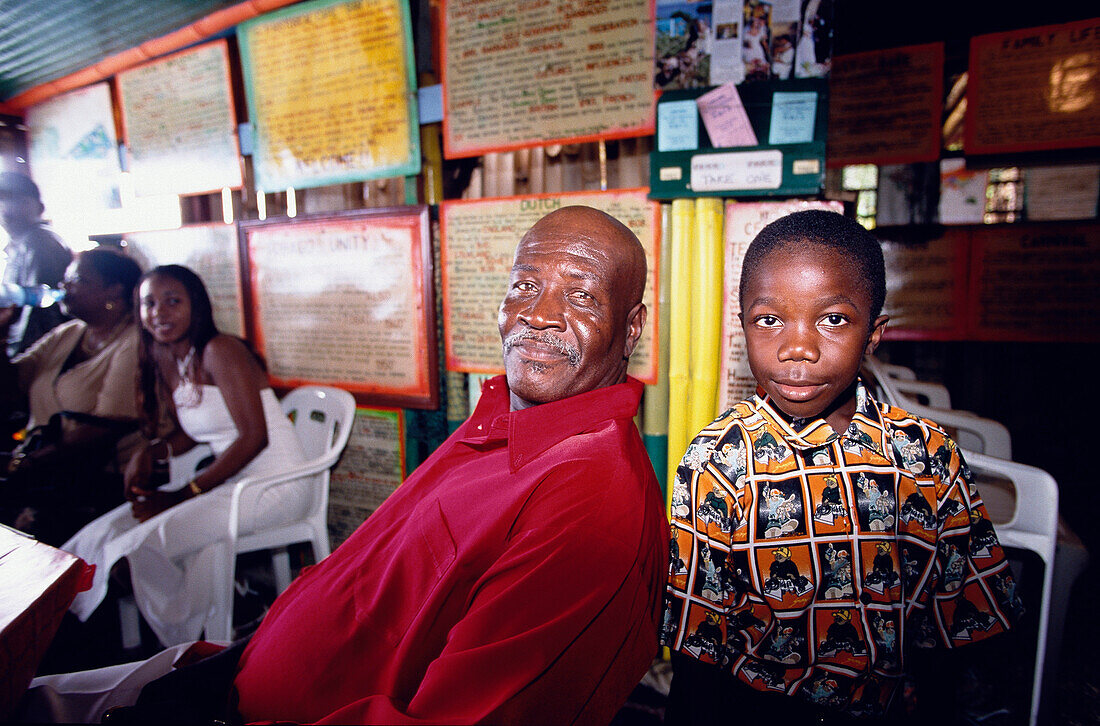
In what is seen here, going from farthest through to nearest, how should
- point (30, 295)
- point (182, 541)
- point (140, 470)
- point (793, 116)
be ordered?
point (30, 295)
point (140, 470)
point (182, 541)
point (793, 116)

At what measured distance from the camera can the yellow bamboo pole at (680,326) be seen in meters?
2.22

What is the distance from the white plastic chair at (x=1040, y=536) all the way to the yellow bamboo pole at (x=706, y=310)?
0.97 m

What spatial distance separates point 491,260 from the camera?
2684mm

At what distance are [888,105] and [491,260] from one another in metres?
3.17

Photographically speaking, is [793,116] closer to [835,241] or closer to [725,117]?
[725,117]

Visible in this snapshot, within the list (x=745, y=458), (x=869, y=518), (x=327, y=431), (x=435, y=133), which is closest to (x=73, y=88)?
(x=435, y=133)

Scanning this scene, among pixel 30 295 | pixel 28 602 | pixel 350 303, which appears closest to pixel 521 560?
pixel 28 602

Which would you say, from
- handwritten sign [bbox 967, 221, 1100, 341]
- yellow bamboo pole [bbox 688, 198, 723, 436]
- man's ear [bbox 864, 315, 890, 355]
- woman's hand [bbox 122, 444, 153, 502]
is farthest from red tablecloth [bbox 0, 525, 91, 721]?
handwritten sign [bbox 967, 221, 1100, 341]

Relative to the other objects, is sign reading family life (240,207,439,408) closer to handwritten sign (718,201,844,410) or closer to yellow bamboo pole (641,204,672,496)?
yellow bamboo pole (641,204,672,496)

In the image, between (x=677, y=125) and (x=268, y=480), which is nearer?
(x=677, y=125)

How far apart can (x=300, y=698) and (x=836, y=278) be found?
5.25 ft

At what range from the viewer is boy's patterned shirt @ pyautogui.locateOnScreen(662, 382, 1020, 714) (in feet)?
3.86

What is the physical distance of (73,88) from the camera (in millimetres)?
4090

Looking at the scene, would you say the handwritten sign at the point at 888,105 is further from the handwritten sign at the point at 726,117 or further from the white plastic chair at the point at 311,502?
the white plastic chair at the point at 311,502
